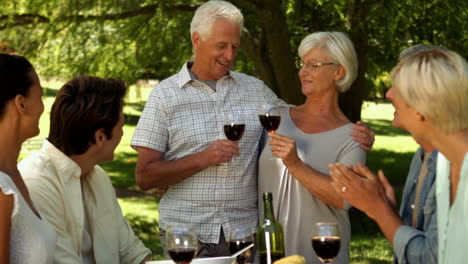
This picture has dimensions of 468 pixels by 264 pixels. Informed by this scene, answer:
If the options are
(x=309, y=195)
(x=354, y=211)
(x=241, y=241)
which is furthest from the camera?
(x=354, y=211)

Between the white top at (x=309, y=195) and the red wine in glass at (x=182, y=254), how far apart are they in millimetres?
1176

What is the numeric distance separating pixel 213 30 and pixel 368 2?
546cm

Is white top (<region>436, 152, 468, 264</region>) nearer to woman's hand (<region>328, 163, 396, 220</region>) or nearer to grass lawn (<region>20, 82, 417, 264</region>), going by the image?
woman's hand (<region>328, 163, 396, 220</region>)

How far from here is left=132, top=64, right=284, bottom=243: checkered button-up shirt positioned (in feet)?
14.9

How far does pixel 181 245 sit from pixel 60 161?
32.5 inches

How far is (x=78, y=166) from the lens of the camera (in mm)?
3709

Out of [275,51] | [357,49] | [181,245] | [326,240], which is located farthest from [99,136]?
[357,49]

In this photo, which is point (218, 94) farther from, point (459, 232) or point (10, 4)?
point (10, 4)

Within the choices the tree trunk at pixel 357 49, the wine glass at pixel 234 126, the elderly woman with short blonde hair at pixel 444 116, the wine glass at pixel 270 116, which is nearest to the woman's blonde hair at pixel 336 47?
the wine glass at pixel 270 116

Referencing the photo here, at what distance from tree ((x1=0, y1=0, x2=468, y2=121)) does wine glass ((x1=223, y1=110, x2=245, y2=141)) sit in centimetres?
491

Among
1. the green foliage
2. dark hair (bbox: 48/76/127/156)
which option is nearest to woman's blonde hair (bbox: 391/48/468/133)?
dark hair (bbox: 48/76/127/156)

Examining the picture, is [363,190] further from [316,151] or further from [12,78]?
[12,78]

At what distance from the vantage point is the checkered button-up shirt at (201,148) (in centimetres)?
454

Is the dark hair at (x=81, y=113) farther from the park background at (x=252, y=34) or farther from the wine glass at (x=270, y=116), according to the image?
the park background at (x=252, y=34)
